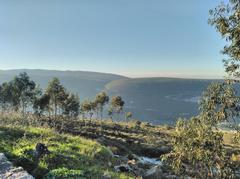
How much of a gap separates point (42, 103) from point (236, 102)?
357ft

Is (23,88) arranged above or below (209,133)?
below

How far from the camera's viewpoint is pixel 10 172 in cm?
1360

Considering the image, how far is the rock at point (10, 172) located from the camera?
1303cm

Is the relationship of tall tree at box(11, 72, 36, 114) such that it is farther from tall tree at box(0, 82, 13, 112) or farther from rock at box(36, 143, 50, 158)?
rock at box(36, 143, 50, 158)

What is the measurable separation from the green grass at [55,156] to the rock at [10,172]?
1.10 metres

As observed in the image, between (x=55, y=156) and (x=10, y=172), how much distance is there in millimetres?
4277

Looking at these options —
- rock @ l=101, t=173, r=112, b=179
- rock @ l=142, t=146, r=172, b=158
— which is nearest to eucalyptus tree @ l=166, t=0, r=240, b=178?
rock @ l=101, t=173, r=112, b=179

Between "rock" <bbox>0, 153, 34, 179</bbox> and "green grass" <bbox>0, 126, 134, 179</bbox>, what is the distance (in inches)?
43.4

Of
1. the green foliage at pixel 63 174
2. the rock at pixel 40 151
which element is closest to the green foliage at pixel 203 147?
the green foliage at pixel 63 174

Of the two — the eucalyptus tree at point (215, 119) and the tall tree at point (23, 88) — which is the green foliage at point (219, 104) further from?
the tall tree at point (23, 88)

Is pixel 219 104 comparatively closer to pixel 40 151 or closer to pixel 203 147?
pixel 203 147

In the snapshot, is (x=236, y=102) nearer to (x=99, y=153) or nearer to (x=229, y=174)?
(x=229, y=174)

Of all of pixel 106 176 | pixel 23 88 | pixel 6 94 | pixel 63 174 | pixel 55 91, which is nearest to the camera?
pixel 63 174

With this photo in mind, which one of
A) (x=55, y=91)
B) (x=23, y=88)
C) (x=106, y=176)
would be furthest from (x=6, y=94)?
(x=106, y=176)
